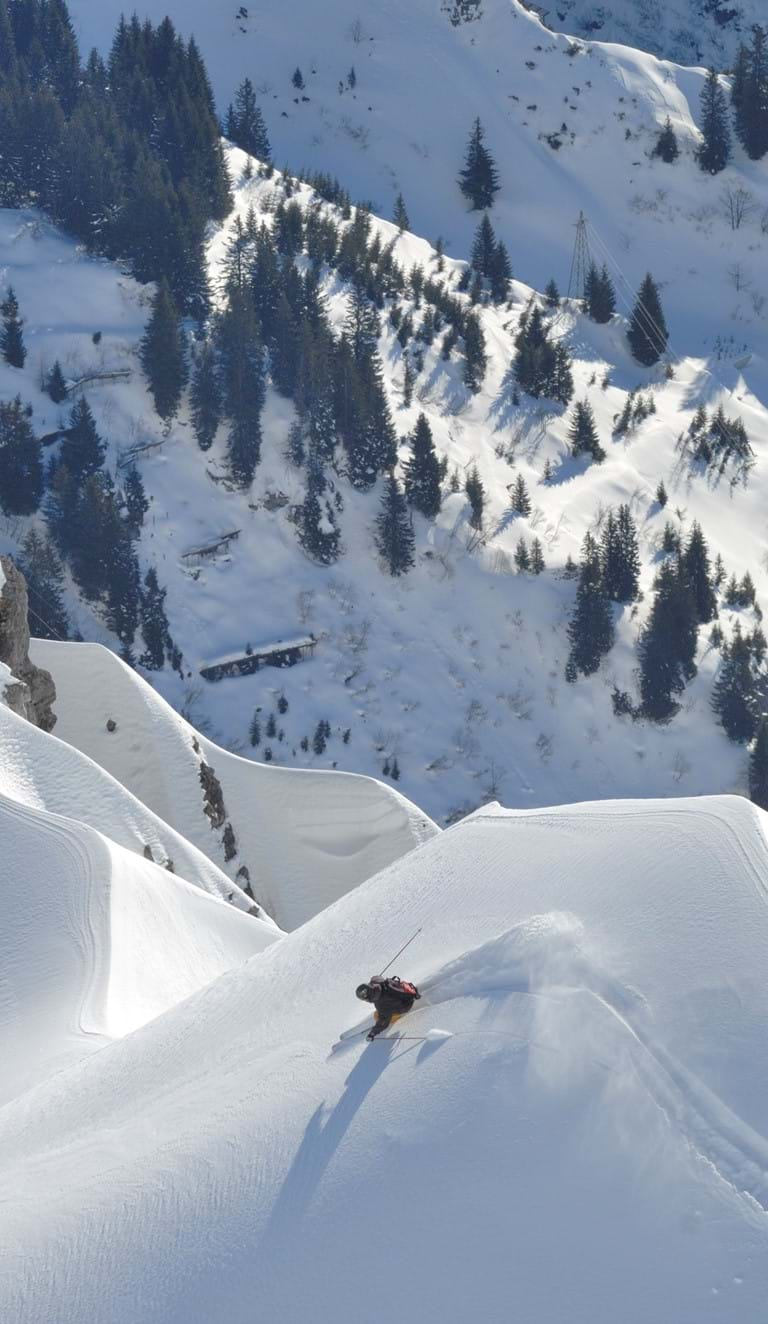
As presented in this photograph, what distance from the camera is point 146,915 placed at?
63.6ft

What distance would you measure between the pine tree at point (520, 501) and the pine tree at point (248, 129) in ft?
99.5

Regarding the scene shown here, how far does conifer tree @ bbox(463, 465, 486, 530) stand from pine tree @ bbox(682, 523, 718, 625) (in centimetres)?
840

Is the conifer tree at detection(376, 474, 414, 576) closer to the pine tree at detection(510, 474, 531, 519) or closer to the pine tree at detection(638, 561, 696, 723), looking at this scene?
the pine tree at detection(510, 474, 531, 519)

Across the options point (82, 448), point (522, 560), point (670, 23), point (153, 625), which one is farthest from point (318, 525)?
point (670, 23)

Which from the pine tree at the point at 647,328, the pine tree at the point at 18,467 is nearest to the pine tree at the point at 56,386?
the pine tree at the point at 18,467

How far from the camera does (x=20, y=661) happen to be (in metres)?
27.5

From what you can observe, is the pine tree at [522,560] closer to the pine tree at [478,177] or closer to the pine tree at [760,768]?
the pine tree at [760,768]

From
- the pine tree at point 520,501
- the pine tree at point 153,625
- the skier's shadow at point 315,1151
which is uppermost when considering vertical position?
the skier's shadow at point 315,1151

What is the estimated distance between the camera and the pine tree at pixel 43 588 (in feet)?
146

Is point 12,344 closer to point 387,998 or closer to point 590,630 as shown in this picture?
point 590,630

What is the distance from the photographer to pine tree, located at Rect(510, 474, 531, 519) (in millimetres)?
54062

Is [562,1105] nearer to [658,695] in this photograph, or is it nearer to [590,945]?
[590,945]

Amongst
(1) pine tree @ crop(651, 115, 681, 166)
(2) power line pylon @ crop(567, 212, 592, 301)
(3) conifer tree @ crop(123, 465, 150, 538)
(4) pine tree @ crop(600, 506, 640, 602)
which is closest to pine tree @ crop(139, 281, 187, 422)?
(3) conifer tree @ crop(123, 465, 150, 538)

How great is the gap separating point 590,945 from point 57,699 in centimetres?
2259
